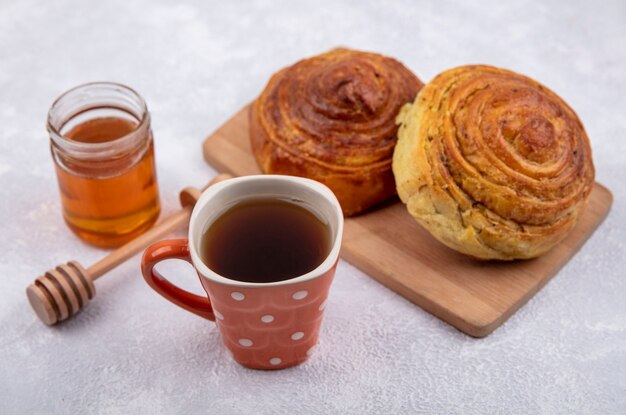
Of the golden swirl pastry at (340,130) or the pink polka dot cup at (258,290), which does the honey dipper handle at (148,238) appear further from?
the pink polka dot cup at (258,290)

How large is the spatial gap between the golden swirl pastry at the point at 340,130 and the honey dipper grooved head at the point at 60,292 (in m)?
0.53

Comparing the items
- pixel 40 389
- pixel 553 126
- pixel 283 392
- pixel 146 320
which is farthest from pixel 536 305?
pixel 40 389

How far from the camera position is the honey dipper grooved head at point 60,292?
2053 mm

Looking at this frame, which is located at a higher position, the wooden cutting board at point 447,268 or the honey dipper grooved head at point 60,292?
the wooden cutting board at point 447,268

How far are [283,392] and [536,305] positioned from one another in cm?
65

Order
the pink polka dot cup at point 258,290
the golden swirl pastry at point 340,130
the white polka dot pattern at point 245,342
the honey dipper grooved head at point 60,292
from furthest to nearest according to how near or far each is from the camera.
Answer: the golden swirl pastry at point 340,130
the honey dipper grooved head at point 60,292
the white polka dot pattern at point 245,342
the pink polka dot cup at point 258,290

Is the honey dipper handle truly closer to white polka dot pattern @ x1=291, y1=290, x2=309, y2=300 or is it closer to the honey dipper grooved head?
the honey dipper grooved head

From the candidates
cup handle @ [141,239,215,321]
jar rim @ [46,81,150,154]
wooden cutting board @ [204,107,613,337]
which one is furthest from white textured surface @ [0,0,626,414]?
jar rim @ [46,81,150,154]

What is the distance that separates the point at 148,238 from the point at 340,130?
0.53 meters

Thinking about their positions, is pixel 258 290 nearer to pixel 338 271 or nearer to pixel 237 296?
pixel 237 296

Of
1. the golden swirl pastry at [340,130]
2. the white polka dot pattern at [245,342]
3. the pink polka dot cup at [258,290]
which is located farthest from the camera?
the golden swirl pastry at [340,130]

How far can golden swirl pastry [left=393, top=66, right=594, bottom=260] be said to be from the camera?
81.0 inches

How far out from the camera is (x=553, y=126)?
2121mm

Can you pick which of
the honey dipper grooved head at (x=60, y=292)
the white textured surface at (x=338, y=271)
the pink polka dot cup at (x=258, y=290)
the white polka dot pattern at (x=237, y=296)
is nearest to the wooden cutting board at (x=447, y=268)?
the white textured surface at (x=338, y=271)
